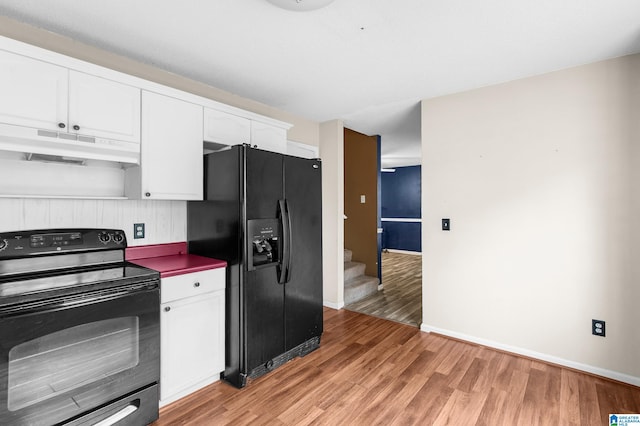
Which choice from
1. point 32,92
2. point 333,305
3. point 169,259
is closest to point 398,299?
point 333,305

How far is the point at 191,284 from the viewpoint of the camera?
213 cm

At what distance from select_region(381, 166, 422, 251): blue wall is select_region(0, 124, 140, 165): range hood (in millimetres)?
7286

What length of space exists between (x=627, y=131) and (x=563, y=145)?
39 centimetres

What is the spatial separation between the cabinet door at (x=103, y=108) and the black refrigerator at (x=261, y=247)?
61 cm

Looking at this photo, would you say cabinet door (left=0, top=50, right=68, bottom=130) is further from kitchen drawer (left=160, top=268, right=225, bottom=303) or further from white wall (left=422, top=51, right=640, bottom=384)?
white wall (left=422, top=51, right=640, bottom=384)

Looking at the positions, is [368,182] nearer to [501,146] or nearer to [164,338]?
[501,146]

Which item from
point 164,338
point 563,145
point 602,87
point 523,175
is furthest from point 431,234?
point 164,338

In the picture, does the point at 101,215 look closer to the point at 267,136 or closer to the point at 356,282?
the point at 267,136

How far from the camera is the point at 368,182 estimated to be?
4906 mm

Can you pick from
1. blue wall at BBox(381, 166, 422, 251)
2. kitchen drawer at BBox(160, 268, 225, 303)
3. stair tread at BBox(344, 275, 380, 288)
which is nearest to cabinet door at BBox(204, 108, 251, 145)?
kitchen drawer at BBox(160, 268, 225, 303)

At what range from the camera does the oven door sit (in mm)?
1416

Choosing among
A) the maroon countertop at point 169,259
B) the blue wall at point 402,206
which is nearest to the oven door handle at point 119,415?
the maroon countertop at point 169,259

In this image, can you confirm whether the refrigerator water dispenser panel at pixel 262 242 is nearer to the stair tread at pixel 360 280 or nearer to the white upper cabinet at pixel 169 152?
the white upper cabinet at pixel 169 152

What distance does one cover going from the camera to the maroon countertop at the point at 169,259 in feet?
6.84
